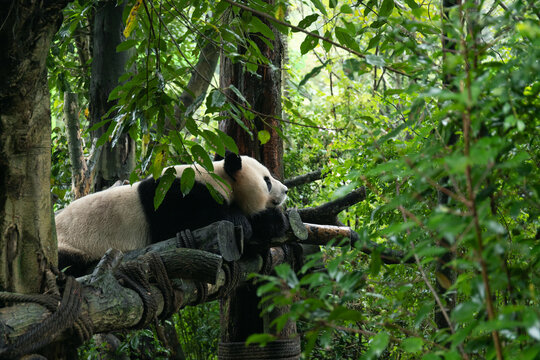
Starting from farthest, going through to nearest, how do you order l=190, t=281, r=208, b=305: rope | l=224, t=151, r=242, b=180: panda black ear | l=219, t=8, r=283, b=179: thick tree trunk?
l=219, t=8, r=283, b=179: thick tree trunk, l=224, t=151, r=242, b=180: panda black ear, l=190, t=281, r=208, b=305: rope

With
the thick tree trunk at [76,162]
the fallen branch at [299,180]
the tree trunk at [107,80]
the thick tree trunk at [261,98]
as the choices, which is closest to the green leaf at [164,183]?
the thick tree trunk at [261,98]

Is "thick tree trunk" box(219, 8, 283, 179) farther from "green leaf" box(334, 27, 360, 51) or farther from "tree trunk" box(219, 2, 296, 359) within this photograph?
"green leaf" box(334, 27, 360, 51)

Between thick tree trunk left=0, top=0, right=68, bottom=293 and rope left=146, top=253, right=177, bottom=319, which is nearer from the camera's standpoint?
thick tree trunk left=0, top=0, right=68, bottom=293

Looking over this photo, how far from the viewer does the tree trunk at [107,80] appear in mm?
4969

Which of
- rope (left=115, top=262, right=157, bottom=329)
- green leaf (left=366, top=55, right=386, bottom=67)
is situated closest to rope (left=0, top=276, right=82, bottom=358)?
rope (left=115, top=262, right=157, bottom=329)

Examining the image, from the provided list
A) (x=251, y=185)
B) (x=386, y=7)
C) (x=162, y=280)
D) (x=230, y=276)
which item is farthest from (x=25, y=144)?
(x=251, y=185)

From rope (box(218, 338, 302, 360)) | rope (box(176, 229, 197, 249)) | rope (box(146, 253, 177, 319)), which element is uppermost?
rope (box(176, 229, 197, 249))

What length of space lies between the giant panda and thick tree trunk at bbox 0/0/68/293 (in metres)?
1.60

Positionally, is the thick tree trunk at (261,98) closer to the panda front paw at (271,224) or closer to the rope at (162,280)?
the panda front paw at (271,224)

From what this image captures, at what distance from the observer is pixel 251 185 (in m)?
3.80

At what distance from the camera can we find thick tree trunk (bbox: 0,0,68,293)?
5.71ft

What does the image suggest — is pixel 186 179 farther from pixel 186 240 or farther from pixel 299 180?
pixel 299 180

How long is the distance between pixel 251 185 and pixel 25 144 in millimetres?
2074

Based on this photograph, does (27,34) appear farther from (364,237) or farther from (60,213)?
(60,213)
